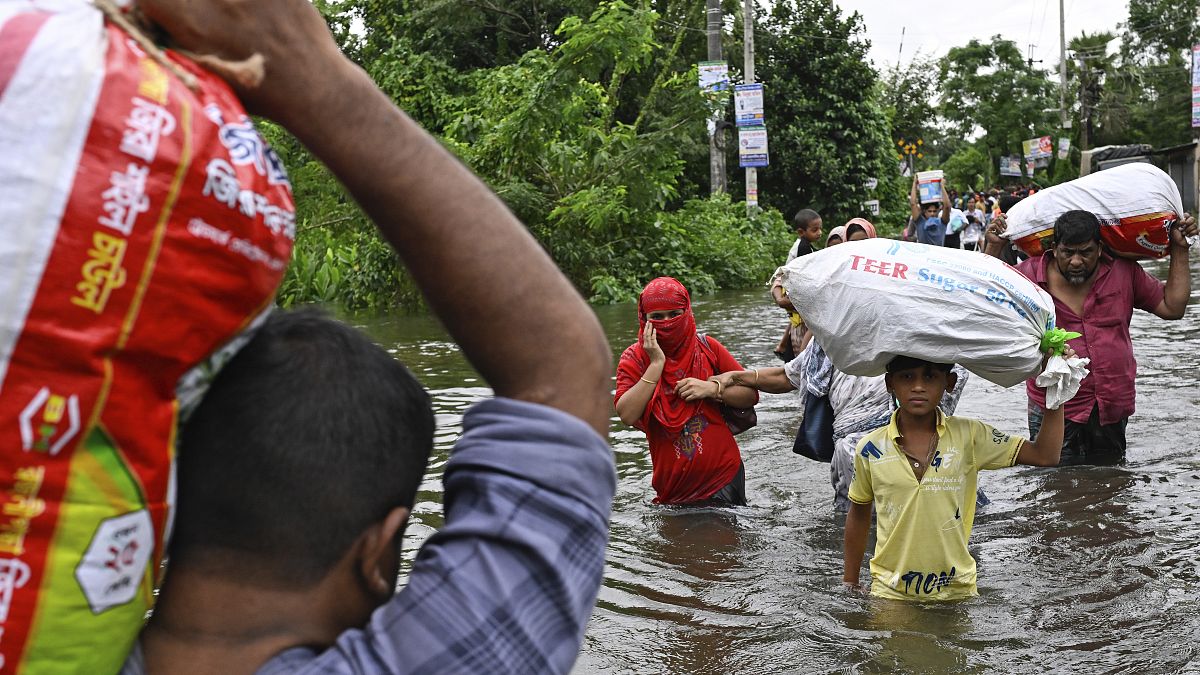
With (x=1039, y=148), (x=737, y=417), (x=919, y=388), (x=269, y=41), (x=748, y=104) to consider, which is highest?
(x=748, y=104)

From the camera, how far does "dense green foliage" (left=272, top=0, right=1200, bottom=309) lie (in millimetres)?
18250

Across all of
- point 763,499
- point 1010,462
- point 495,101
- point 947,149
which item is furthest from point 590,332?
point 947,149

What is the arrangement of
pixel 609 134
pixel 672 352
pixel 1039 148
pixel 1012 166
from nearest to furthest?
pixel 672 352 < pixel 609 134 < pixel 1039 148 < pixel 1012 166

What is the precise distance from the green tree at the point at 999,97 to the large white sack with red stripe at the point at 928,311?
61.8m

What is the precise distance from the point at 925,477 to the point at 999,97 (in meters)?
63.4

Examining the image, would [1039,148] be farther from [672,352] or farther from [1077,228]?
[672,352]

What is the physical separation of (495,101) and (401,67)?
549 cm

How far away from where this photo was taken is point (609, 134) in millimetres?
20688

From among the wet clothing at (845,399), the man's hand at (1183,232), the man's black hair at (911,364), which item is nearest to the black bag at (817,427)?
the wet clothing at (845,399)

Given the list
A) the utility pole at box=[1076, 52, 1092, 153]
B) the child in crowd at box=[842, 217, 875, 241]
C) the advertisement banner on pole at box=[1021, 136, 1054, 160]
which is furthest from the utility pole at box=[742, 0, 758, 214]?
the utility pole at box=[1076, 52, 1092, 153]

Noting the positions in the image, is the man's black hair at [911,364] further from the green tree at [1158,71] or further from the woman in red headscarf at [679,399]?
the green tree at [1158,71]

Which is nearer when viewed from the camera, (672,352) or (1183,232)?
(672,352)

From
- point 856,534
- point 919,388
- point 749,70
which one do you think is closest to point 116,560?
point 919,388

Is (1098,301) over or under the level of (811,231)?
under
